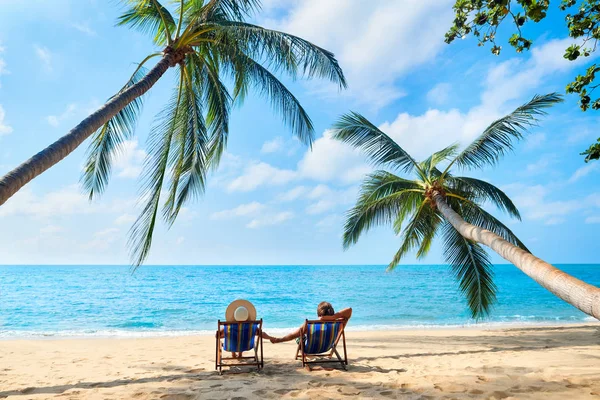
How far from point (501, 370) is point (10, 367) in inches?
260

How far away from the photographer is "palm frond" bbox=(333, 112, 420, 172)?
304 inches

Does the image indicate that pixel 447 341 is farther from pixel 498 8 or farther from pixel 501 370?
pixel 498 8

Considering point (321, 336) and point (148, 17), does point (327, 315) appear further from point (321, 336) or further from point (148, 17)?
point (148, 17)

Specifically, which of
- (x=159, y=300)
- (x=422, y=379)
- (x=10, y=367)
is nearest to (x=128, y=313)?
(x=159, y=300)

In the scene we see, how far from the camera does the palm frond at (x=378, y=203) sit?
7973 mm

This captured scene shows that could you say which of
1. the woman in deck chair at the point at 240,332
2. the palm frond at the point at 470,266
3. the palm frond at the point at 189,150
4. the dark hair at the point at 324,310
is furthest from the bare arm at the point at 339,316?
the palm frond at the point at 470,266

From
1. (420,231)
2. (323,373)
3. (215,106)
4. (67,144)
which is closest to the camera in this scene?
(67,144)

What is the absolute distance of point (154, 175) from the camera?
5848mm

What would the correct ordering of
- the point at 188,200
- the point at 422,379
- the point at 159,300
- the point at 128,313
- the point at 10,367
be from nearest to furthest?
the point at 422,379
the point at 10,367
the point at 188,200
the point at 128,313
the point at 159,300

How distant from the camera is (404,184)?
7988 millimetres

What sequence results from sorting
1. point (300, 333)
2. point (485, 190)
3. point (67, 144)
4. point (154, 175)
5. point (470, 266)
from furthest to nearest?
point (470, 266)
point (485, 190)
point (154, 175)
point (300, 333)
point (67, 144)

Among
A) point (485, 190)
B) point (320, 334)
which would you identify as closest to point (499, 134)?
point (485, 190)

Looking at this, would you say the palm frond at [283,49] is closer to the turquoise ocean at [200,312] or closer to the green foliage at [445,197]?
the green foliage at [445,197]

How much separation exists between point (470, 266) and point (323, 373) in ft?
15.5
